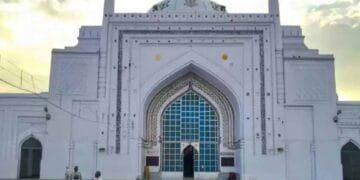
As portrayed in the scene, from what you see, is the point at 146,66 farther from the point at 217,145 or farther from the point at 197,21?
the point at 217,145

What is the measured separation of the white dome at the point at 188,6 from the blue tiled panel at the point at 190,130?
4.20 metres

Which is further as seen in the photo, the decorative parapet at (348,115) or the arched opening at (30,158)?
the arched opening at (30,158)

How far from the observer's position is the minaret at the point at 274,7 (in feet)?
66.0

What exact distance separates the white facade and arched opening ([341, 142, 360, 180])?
0.38 m

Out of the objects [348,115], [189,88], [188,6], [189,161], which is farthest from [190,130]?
[348,115]

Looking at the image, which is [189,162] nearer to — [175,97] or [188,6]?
[175,97]

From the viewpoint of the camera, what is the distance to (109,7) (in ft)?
66.3

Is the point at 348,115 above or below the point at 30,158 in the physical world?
above

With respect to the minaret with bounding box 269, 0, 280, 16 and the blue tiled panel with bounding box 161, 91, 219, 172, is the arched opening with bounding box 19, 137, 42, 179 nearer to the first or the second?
the blue tiled panel with bounding box 161, 91, 219, 172

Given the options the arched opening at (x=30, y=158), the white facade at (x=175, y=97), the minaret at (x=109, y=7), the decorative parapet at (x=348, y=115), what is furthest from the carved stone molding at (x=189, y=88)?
the arched opening at (x=30, y=158)

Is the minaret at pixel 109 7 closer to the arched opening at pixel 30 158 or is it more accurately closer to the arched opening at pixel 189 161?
the arched opening at pixel 30 158

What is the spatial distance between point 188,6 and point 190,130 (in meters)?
6.02

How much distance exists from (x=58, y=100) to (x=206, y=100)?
623cm

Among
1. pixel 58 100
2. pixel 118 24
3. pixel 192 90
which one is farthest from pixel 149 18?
pixel 58 100
